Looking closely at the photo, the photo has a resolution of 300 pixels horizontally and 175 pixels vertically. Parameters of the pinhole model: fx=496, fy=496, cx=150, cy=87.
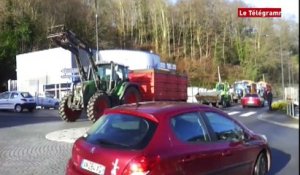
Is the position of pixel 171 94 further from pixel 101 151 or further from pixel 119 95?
pixel 101 151

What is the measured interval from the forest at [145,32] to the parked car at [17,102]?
19811 millimetres

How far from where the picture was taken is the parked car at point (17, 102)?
31.2 metres

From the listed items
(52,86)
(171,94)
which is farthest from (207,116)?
(52,86)

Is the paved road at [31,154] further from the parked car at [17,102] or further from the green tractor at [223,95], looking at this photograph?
the green tractor at [223,95]

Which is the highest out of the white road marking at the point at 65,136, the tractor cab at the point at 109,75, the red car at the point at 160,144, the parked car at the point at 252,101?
the tractor cab at the point at 109,75

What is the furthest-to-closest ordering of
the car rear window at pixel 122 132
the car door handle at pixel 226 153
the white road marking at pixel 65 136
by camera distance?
the white road marking at pixel 65 136 → the car door handle at pixel 226 153 → the car rear window at pixel 122 132

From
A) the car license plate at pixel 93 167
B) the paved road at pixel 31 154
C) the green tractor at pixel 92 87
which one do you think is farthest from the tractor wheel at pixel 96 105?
the car license plate at pixel 93 167

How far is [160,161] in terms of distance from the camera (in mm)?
5555

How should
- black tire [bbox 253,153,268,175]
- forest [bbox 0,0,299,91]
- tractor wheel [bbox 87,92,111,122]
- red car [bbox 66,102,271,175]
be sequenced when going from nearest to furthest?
red car [bbox 66,102,271,175] → black tire [bbox 253,153,268,175] → tractor wheel [bbox 87,92,111,122] → forest [bbox 0,0,299,91]

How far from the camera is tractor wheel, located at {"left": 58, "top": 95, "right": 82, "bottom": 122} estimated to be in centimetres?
2011

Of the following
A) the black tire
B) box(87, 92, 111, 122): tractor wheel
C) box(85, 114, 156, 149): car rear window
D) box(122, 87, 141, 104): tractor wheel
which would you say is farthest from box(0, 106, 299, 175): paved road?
box(122, 87, 141, 104): tractor wheel

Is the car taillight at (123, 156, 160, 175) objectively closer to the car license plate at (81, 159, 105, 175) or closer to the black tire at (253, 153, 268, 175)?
the car license plate at (81, 159, 105, 175)

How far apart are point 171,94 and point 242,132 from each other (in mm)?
19296

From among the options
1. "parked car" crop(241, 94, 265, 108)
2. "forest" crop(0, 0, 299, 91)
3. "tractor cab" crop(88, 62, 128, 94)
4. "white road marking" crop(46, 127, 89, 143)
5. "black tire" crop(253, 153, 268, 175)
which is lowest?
"parked car" crop(241, 94, 265, 108)
